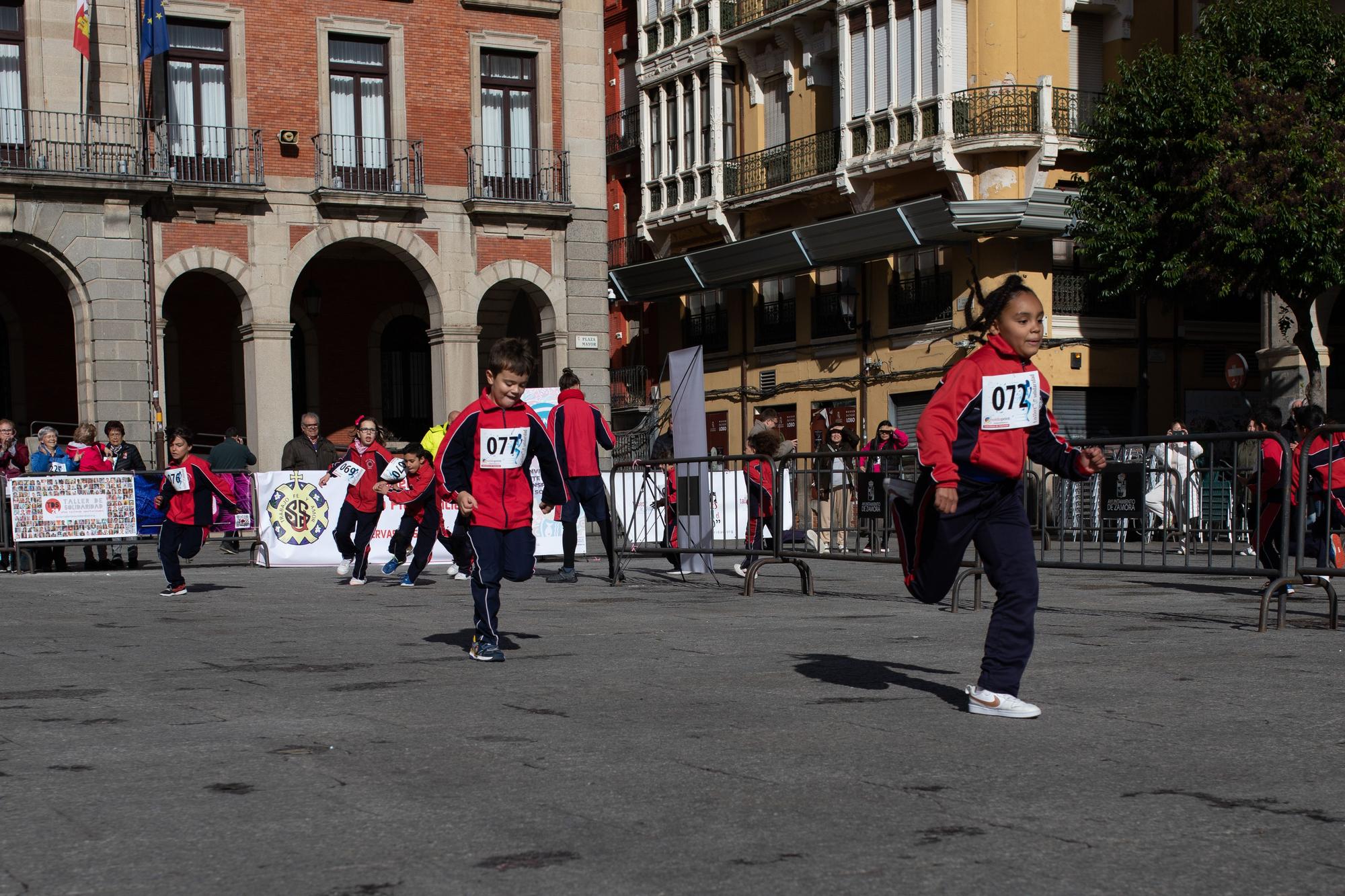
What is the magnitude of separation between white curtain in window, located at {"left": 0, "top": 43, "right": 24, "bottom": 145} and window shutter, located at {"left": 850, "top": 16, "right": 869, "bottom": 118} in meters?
17.4

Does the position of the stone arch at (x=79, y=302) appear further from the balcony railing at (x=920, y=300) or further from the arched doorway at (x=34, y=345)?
the balcony railing at (x=920, y=300)

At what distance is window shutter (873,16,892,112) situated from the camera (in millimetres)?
36125

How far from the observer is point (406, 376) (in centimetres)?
3647

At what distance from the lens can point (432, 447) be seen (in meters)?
18.5

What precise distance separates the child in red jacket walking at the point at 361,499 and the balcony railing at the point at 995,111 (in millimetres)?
20137

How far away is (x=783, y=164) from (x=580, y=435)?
2514 cm

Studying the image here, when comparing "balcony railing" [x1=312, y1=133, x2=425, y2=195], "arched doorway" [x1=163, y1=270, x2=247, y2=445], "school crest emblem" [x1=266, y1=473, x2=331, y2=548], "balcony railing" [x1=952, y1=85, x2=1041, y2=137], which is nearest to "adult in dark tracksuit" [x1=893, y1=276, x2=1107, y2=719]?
"school crest emblem" [x1=266, y1=473, x2=331, y2=548]

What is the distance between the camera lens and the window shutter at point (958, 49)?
113ft

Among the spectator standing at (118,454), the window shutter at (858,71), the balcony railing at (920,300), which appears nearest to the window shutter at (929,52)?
the window shutter at (858,71)

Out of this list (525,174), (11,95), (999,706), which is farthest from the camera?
(525,174)

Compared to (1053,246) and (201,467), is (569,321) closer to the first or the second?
(1053,246)

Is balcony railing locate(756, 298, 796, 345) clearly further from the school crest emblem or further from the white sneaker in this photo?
the white sneaker

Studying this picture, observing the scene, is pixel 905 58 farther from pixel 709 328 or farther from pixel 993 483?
pixel 993 483

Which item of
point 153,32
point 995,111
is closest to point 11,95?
point 153,32
